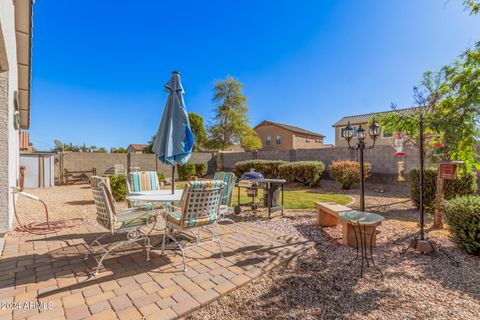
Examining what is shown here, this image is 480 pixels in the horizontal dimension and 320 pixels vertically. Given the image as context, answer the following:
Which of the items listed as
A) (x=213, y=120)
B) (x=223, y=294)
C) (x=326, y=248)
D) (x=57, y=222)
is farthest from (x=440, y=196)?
(x=213, y=120)

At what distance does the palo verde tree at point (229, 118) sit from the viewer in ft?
76.4

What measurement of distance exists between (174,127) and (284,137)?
24770 millimetres

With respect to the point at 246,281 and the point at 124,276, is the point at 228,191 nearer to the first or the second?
the point at 246,281

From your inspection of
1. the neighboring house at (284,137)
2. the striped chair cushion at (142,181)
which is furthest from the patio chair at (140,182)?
the neighboring house at (284,137)

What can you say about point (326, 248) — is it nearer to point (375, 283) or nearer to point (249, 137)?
point (375, 283)

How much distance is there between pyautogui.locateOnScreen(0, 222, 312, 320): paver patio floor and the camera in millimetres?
2080

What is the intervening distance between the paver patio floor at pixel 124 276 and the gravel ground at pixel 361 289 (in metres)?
0.23

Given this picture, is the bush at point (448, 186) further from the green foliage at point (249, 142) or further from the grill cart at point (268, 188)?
the green foliage at point (249, 142)

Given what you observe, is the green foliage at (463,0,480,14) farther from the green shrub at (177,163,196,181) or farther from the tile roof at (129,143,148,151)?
the tile roof at (129,143,148,151)

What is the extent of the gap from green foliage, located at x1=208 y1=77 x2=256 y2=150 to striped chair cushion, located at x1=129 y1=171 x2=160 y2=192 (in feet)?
61.3

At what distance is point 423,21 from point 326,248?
6884 mm

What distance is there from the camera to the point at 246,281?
8.57ft

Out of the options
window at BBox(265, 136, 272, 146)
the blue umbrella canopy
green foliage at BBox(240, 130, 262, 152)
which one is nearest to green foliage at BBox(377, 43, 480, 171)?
the blue umbrella canopy

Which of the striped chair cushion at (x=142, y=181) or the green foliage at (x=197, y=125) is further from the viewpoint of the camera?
the green foliage at (x=197, y=125)
